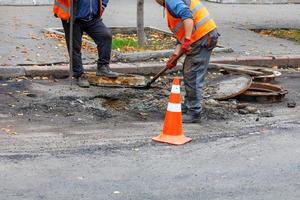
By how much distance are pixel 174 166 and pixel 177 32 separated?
6.32ft

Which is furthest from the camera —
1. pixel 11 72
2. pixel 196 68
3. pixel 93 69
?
pixel 93 69

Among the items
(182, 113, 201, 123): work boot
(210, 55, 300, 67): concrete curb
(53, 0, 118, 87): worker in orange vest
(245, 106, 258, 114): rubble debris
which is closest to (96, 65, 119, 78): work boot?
(53, 0, 118, 87): worker in orange vest

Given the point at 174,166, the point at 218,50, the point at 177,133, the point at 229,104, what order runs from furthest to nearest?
the point at 218,50 < the point at 229,104 < the point at 177,133 < the point at 174,166

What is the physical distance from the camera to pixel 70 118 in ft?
23.8

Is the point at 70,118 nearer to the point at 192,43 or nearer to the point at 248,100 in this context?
the point at 192,43

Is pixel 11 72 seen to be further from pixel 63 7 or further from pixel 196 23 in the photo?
pixel 196 23

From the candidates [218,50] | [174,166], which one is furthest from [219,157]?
Answer: [218,50]

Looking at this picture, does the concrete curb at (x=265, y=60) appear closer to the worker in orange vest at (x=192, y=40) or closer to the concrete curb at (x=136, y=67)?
the concrete curb at (x=136, y=67)

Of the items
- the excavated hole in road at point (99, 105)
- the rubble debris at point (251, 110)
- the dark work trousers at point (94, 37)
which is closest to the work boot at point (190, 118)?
the excavated hole in road at point (99, 105)

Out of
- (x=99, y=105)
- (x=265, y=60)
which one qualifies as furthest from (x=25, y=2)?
(x=99, y=105)

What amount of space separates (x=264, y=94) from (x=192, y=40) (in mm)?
1646

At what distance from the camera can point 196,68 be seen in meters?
7.27

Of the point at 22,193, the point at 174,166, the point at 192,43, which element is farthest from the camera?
the point at 192,43

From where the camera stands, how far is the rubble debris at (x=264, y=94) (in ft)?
27.4
